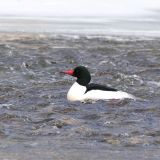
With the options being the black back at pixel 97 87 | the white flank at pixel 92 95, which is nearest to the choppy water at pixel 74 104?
the white flank at pixel 92 95

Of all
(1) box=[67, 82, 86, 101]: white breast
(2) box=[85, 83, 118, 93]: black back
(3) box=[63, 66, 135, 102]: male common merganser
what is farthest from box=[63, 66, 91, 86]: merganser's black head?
(1) box=[67, 82, 86, 101]: white breast

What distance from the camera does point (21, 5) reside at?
26109 millimetres

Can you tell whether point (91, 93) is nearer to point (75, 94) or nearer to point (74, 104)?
point (75, 94)

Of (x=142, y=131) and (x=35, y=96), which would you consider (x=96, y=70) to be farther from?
(x=142, y=131)

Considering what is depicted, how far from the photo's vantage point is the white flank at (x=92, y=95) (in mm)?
11274

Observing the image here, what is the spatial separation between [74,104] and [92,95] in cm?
47

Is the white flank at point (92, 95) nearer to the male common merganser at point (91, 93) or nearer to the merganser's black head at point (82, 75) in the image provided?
the male common merganser at point (91, 93)

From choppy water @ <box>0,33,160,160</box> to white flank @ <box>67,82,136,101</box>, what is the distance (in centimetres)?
16

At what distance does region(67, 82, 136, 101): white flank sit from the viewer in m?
11.3

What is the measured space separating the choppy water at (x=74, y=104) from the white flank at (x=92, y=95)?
155 mm

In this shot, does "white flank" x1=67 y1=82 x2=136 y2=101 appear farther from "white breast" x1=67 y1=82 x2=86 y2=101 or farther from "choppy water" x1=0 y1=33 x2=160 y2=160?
"choppy water" x1=0 y1=33 x2=160 y2=160

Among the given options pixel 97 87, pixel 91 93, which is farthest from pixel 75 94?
pixel 97 87

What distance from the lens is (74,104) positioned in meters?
11.1

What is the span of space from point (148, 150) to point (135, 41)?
36.0 feet
